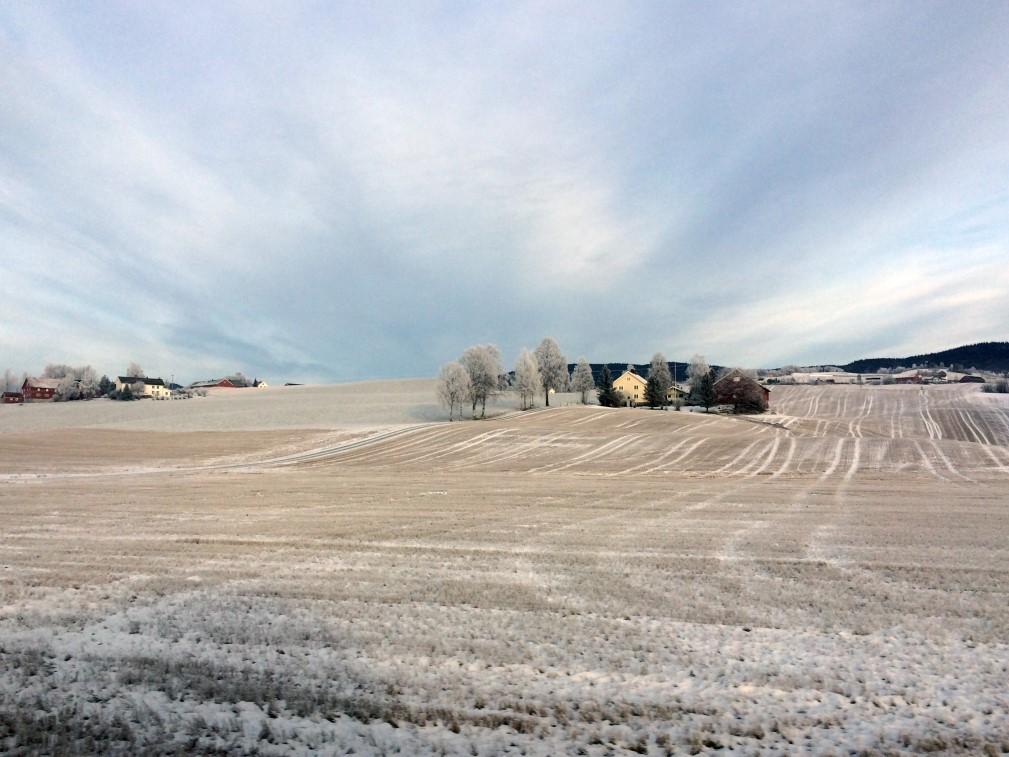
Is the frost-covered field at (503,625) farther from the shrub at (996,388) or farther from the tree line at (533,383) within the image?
the shrub at (996,388)

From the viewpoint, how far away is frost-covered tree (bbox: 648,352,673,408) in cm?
11344

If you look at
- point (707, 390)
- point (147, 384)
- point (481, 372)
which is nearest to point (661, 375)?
point (707, 390)

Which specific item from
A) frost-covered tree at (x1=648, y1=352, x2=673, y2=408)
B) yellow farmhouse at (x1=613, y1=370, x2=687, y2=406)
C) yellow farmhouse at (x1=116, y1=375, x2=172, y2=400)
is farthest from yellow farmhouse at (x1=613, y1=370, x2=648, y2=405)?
yellow farmhouse at (x1=116, y1=375, x2=172, y2=400)

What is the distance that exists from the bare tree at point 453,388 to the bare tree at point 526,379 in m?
15.0

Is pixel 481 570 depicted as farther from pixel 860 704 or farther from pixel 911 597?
pixel 911 597

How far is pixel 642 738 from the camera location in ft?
17.2

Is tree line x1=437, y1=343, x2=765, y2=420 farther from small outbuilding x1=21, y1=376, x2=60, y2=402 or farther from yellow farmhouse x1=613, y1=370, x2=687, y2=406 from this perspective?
small outbuilding x1=21, y1=376, x2=60, y2=402

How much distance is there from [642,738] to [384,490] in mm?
20465

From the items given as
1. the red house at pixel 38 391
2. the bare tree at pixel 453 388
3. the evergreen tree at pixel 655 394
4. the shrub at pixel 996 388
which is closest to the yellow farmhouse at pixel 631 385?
the evergreen tree at pixel 655 394

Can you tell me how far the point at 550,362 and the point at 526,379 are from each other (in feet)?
47.5

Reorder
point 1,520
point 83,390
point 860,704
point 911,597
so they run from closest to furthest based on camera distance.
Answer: point 860,704, point 911,597, point 1,520, point 83,390

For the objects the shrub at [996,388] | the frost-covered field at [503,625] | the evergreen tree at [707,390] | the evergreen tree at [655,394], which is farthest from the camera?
the shrub at [996,388]

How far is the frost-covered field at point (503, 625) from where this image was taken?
5.43 metres

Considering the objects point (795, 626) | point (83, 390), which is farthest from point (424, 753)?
point (83, 390)
